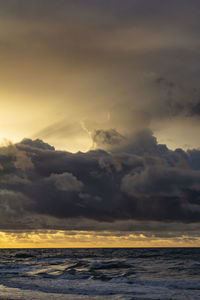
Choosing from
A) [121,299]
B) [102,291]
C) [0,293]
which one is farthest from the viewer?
[102,291]

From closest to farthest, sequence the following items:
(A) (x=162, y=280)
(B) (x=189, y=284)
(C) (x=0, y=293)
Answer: (C) (x=0, y=293) → (B) (x=189, y=284) → (A) (x=162, y=280)

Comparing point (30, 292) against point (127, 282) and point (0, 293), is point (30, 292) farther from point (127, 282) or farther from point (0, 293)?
point (127, 282)

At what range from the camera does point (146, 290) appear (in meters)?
37.0

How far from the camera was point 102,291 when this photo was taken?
35.8m

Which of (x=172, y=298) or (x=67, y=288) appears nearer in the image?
(x=172, y=298)

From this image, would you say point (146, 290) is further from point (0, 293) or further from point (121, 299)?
point (0, 293)

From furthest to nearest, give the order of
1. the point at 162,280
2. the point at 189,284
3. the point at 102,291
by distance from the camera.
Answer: the point at 162,280 < the point at 189,284 < the point at 102,291

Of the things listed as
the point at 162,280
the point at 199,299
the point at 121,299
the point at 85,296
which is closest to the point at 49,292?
the point at 85,296

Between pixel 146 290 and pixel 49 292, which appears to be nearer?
pixel 49 292

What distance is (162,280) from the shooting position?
4612cm

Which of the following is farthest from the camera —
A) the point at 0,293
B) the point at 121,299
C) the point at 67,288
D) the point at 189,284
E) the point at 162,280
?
the point at 162,280

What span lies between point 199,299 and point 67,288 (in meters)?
14.9

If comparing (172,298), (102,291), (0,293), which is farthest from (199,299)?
(0,293)

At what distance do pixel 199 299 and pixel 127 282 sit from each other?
1540 centimetres
